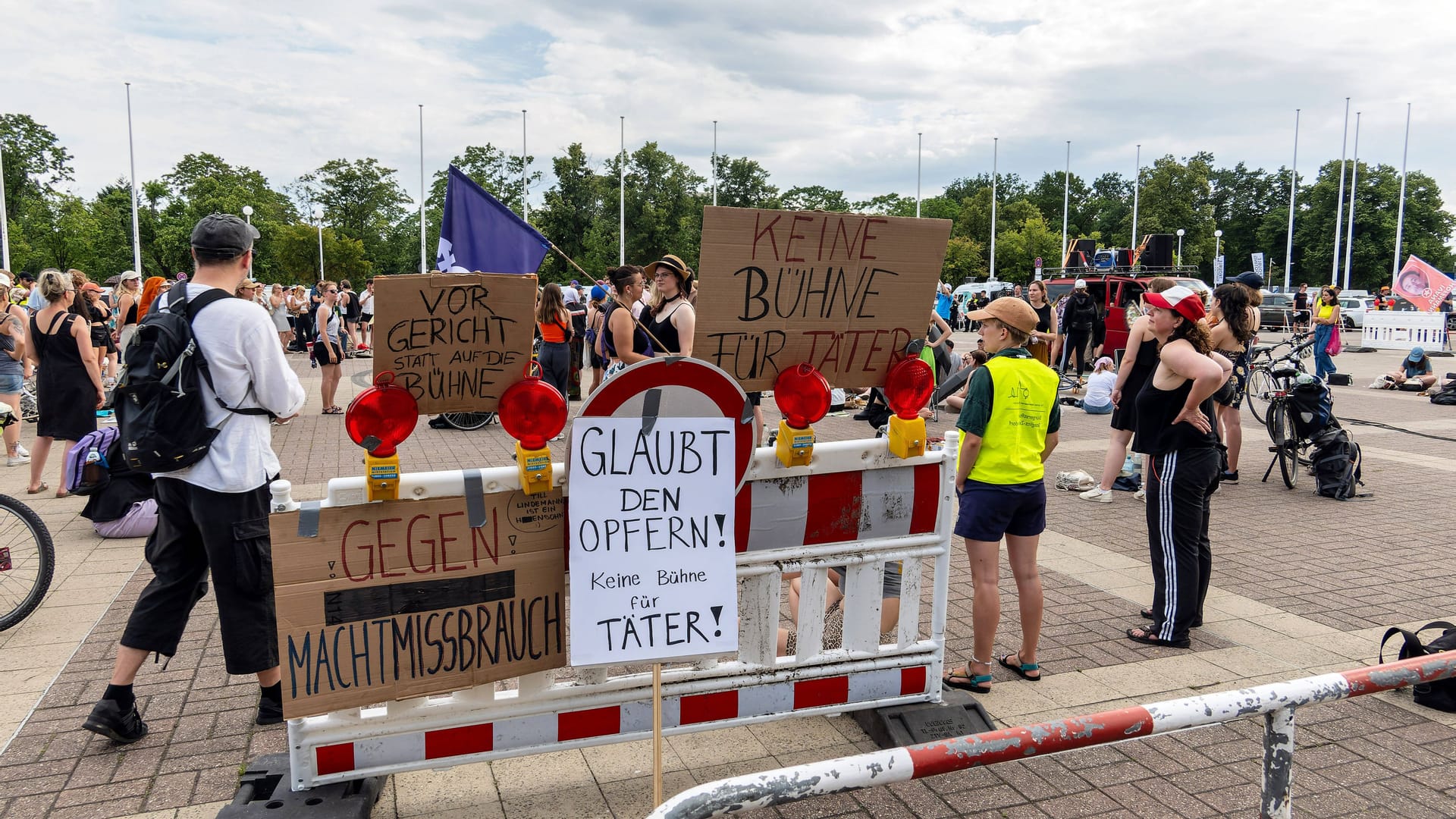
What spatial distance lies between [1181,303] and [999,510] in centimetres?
167

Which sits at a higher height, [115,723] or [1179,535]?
[1179,535]

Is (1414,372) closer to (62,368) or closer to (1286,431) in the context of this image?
(1286,431)

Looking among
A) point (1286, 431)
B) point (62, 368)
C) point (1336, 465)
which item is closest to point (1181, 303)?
point (1336, 465)

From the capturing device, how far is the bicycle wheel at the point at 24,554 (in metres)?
4.93

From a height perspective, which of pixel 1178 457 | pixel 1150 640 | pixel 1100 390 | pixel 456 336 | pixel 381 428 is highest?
pixel 456 336

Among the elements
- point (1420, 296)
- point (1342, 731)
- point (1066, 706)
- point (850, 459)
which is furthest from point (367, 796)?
point (1420, 296)

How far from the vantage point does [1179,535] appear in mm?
4824

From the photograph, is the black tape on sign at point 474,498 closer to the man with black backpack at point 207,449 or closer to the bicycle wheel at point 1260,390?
the man with black backpack at point 207,449

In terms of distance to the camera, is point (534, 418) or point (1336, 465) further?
A: point (1336, 465)

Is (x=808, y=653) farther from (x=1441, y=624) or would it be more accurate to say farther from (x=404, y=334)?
(x=1441, y=624)

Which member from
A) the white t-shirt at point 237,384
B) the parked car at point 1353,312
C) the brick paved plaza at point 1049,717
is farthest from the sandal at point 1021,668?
the parked car at point 1353,312

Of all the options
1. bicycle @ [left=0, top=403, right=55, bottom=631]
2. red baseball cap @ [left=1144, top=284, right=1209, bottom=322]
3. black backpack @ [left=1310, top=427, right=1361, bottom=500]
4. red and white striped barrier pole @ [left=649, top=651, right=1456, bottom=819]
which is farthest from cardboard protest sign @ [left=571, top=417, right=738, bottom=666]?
black backpack @ [left=1310, top=427, right=1361, bottom=500]

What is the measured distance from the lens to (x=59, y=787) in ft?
10.9

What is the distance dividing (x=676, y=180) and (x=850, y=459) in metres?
58.8
